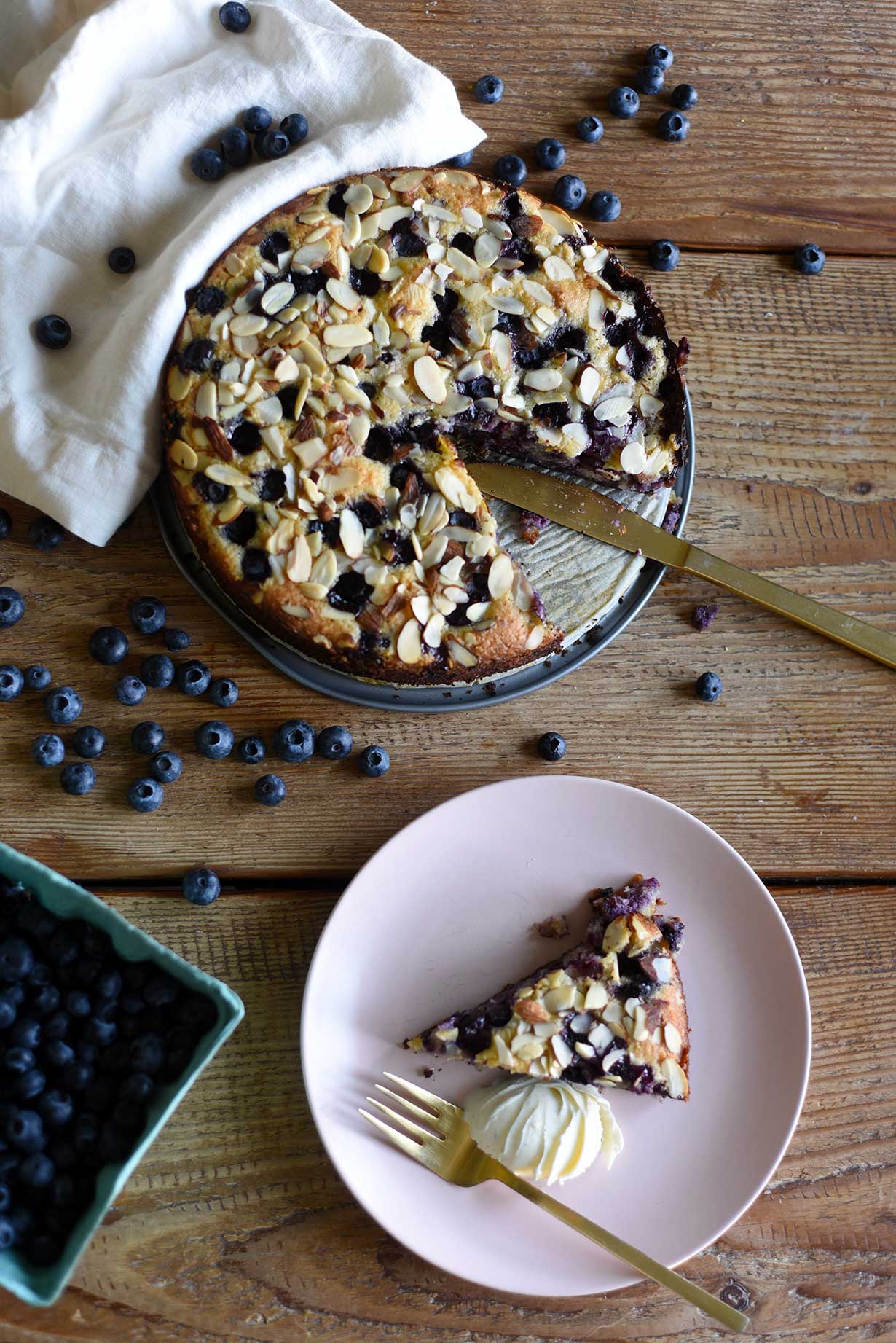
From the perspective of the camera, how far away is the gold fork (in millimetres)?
1946

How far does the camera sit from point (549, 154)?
2.31 metres

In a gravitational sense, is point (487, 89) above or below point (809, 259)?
above

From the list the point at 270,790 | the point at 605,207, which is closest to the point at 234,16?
the point at 605,207

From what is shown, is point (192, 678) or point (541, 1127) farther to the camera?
point (192, 678)

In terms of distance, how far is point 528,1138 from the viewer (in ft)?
6.40

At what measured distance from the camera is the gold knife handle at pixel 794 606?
2.18m

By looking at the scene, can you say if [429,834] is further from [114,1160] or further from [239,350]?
[239,350]

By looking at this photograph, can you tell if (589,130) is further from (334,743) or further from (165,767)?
(165,767)

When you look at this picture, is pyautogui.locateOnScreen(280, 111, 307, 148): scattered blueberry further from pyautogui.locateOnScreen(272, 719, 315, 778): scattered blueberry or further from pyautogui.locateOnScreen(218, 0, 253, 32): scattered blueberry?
pyautogui.locateOnScreen(272, 719, 315, 778): scattered blueberry

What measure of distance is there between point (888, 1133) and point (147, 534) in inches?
77.1

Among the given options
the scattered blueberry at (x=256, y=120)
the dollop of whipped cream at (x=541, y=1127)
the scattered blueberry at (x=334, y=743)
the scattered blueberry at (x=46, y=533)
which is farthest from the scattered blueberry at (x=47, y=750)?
the scattered blueberry at (x=256, y=120)

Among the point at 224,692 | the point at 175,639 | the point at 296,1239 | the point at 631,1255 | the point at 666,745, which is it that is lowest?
the point at 631,1255

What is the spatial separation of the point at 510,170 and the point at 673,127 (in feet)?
1.26

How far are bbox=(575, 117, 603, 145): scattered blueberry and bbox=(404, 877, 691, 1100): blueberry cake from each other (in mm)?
1647
